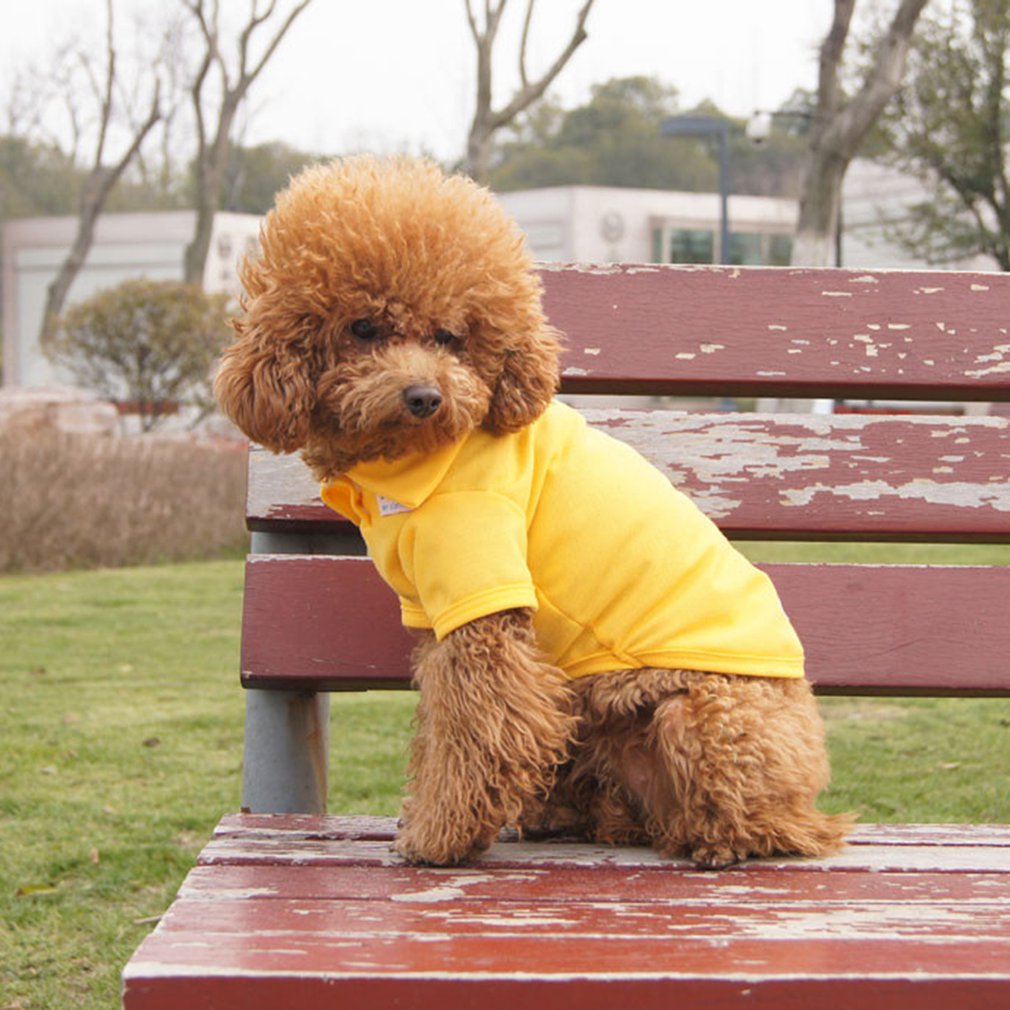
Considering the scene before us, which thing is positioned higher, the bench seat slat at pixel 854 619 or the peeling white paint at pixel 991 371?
the peeling white paint at pixel 991 371

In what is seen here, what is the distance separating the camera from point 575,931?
61.5 inches

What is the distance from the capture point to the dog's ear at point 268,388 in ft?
6.26

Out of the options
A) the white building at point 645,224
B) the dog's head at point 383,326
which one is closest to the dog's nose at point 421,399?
the dog's head at point 383,326

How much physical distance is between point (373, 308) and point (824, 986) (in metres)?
1.01

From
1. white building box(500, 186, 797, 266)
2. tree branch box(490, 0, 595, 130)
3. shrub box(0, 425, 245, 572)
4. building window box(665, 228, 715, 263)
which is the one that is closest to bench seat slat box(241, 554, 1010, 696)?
shrub box(0, 425, 245, 572)

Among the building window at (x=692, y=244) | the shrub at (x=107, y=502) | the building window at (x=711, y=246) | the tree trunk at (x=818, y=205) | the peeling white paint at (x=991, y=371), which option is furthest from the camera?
the building window at (x=692, y=244)

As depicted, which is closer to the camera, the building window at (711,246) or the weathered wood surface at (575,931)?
the weathered wood surface at (575,931)

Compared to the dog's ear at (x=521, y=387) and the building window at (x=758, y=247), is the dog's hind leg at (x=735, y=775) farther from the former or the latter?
the building window at (x=758, y=247)

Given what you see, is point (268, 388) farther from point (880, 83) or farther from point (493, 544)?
point (880, 83)

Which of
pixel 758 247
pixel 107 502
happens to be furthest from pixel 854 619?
pixel 758 247

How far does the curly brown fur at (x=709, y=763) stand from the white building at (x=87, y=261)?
31800 mm

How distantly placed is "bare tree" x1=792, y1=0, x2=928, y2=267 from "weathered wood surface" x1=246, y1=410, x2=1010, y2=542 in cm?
1131

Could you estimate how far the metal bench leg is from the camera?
8.01 ft

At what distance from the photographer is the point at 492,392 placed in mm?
1980
